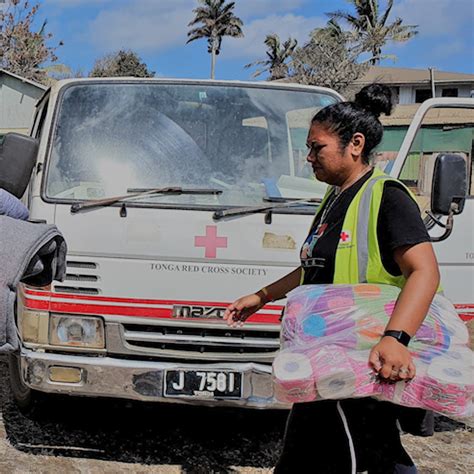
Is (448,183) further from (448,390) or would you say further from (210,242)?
(448,390)

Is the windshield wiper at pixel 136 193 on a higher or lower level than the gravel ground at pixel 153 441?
higher

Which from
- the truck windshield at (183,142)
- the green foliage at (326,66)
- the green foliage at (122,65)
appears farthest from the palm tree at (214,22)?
the truck windshield at (183,142)

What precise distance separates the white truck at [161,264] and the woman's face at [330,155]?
3.16 ft

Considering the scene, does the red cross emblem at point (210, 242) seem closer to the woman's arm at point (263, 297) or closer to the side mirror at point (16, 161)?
the woman's arm at point (263, 297)

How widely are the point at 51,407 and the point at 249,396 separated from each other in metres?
1.72

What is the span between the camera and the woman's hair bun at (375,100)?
2555 millimetres

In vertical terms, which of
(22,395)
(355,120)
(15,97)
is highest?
(15,97)

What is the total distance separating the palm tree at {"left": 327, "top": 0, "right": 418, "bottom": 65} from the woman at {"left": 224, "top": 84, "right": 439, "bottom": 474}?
34.3 metres

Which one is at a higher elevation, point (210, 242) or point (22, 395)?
point (210, 242)

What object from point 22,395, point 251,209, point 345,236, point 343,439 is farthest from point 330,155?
point 22,395

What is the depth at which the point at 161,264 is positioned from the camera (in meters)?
3.60

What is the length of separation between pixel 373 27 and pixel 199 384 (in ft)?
126

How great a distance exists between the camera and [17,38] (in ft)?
103

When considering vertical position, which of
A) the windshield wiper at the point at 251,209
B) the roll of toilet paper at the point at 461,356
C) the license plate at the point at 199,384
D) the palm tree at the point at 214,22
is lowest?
the license plate at the point at 199,384
